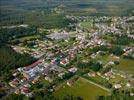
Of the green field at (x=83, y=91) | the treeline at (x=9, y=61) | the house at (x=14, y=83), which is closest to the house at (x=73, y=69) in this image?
the green field at (x=83, y=91)

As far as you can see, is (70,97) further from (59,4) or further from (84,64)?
(59,4)

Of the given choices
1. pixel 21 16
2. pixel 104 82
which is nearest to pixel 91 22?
pixel 21 16

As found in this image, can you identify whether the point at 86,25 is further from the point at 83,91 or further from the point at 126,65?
the point at 83,91

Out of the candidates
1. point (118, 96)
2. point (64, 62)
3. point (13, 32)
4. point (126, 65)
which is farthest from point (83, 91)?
point (13, 32)

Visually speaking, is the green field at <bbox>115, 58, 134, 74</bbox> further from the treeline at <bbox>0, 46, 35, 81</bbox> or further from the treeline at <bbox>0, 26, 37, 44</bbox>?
the treeline at <bbox>0, 26, 37, 44</bbox>

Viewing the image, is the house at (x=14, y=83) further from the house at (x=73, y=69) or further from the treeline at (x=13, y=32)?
the treeline at (x=13, y=32)

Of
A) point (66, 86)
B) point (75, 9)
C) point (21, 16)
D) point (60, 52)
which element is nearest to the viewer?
point (66, 86)
